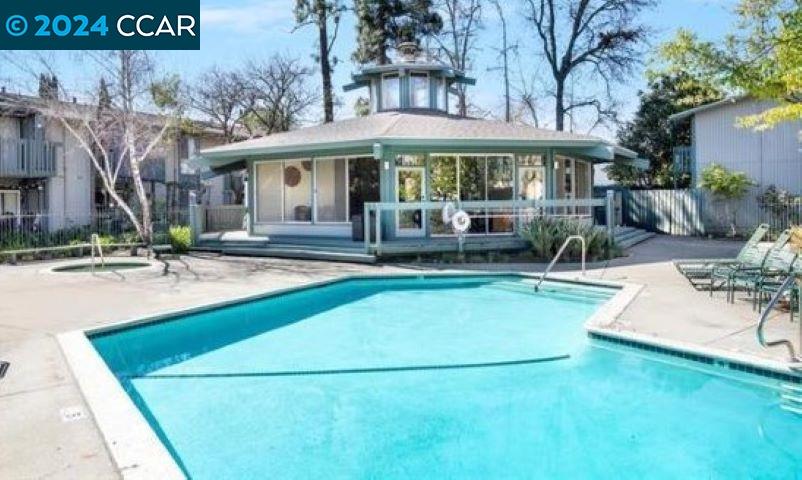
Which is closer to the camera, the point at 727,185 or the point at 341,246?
the point at 341,246

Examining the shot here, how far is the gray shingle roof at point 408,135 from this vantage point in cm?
1669

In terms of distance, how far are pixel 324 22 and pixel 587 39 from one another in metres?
12.5

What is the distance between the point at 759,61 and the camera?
11602 millimetres

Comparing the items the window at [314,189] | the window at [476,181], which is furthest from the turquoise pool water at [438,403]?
the window at [314,189]

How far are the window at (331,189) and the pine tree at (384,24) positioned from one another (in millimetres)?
13105

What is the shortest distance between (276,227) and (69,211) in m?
8.71

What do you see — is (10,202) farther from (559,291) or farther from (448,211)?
(559,291)

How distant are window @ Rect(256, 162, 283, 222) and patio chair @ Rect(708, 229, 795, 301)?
1318cm

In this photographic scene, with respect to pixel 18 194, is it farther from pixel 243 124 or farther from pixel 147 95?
pixel 243 124

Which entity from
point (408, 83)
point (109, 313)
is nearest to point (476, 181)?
point (408, 83)

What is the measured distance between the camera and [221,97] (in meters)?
29.5

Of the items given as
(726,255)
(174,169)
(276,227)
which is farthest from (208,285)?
(174,169)

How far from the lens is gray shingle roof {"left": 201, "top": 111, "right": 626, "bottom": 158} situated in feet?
54.7

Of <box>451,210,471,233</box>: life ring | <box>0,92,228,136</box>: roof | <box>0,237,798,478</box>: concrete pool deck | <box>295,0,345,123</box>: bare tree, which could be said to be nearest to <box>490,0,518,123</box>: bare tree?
<box>295,0,345,123</box>: bare tree
